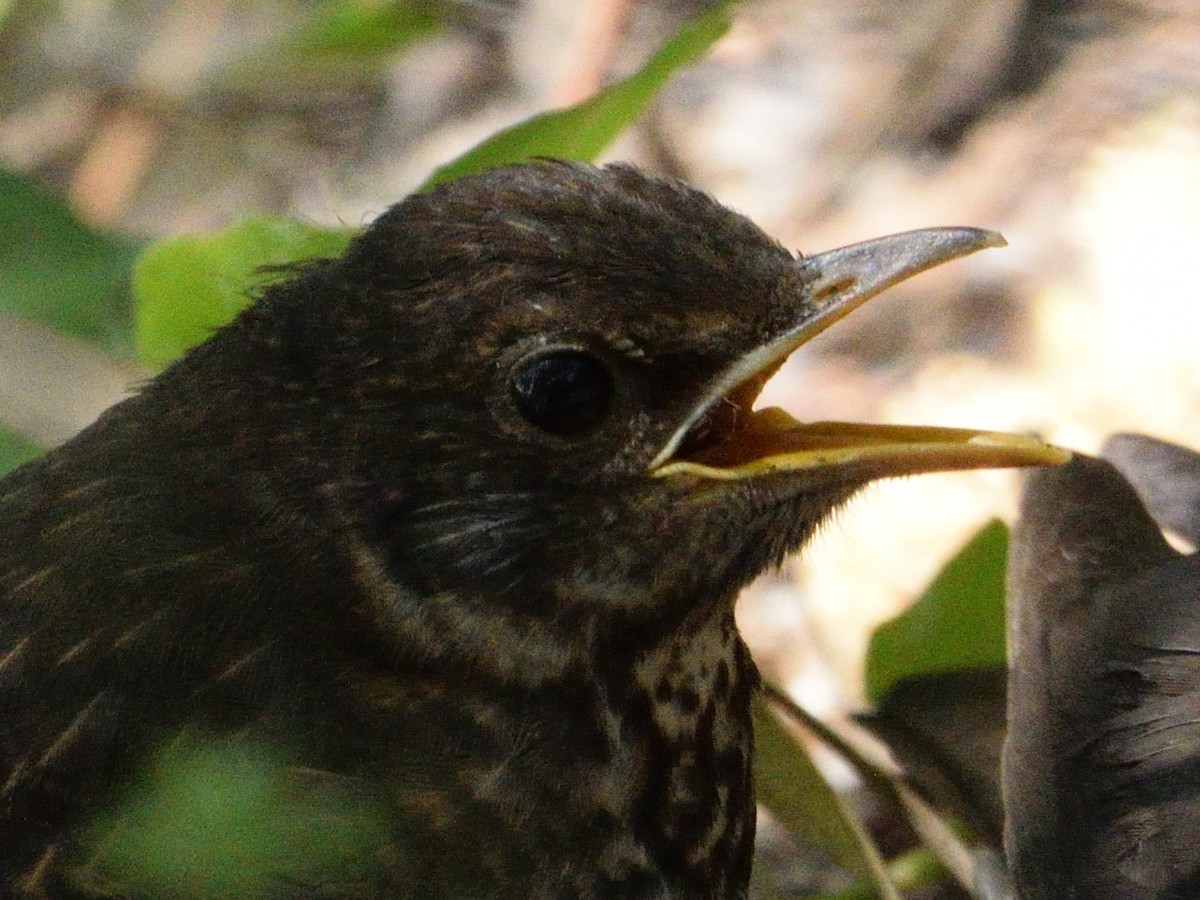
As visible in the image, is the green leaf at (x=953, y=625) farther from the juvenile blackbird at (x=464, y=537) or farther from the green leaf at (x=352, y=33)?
the green leaf at (x=352, y=33)

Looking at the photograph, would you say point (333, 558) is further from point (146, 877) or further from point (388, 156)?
point (388, 156)

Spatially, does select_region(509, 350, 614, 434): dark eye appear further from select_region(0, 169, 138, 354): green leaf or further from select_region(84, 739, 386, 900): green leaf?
select_region(0, 169, 138, 354): green leaf

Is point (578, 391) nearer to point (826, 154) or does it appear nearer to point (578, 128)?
point (578, 128)

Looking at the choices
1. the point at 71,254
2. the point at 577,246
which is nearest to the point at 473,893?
the point at 577,246

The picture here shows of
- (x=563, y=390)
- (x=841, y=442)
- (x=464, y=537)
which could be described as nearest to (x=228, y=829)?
(x=464, y=537)

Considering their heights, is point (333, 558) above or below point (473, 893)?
above
